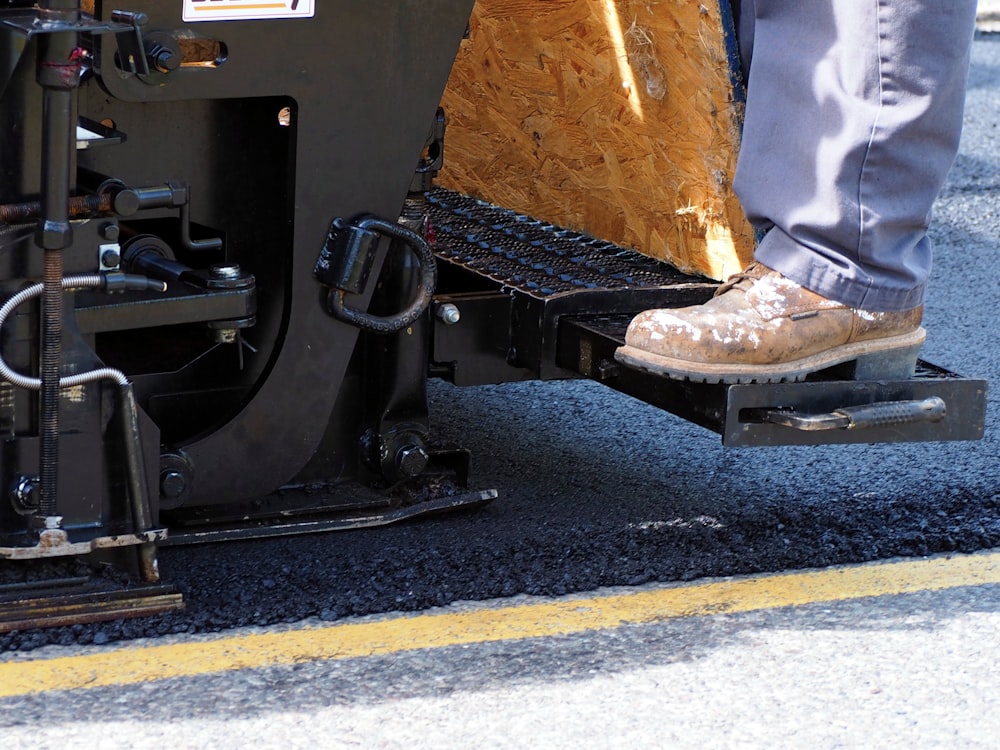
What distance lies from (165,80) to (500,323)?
93cm

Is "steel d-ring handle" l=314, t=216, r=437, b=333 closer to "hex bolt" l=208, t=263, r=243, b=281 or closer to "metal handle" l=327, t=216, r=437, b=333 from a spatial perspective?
"metal handle" l=327, t=216, r=437, b=333

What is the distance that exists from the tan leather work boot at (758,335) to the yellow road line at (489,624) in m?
0.45

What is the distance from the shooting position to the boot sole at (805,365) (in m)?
2.94

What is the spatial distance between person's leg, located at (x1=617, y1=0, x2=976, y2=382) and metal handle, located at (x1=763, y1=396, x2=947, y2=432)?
0.09 m

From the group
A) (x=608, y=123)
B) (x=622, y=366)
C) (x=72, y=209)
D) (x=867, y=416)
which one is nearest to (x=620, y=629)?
(x=622, y=366)

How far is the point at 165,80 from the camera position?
2658 millimetres

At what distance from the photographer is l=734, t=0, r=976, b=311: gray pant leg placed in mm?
2863

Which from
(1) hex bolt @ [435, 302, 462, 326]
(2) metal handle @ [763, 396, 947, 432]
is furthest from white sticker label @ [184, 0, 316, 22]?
(2) metal handle @ [763, 396, 947, 432]

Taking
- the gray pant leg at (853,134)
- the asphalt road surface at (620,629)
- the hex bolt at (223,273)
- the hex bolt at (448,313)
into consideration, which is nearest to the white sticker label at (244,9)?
the hex bolt at (223,273)

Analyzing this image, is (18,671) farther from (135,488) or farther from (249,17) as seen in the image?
(249,17)

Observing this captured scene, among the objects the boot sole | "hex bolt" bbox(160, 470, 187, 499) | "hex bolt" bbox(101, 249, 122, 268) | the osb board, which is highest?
the osb board

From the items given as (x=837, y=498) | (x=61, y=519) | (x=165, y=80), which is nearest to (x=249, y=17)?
(x=165, y=80)

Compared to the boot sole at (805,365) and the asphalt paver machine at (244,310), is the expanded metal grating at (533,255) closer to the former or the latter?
the asphalt paver machine at (244,310)

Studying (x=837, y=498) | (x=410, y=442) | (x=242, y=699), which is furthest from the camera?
(x=837, y=498)
